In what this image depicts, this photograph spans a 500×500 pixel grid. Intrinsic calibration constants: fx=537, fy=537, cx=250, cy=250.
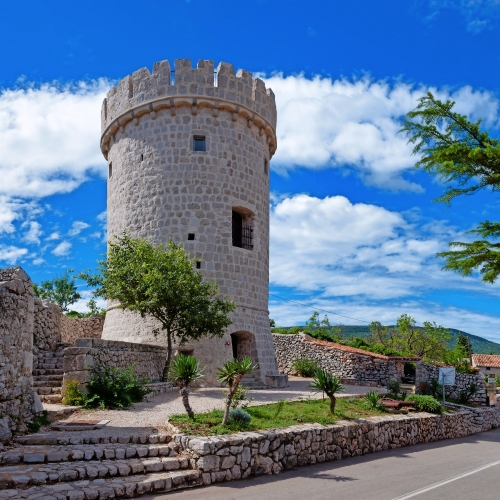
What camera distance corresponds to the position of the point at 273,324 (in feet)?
104

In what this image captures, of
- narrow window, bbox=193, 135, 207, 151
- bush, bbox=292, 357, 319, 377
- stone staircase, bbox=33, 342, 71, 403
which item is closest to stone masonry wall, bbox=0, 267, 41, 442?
stone staircase, bbox=33, 342, 71, 403

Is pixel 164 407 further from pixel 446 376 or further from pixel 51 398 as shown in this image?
pixel 446 376

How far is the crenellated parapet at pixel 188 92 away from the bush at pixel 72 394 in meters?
10.6

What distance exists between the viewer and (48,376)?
13109 millimetres

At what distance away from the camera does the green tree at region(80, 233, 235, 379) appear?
1503 cm

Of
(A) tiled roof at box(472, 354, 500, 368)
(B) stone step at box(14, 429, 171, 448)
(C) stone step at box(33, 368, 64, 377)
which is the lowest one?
(A) tiled roof at box(472, 354, 500, 368)

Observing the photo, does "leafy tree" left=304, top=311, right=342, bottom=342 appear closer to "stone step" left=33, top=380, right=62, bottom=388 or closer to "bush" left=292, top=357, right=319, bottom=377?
"bush" left=292, top=357, right=319, bottom=377

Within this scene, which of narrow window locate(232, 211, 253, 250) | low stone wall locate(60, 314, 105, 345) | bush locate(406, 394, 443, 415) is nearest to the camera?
bush locate(406, 394, 443, 415)

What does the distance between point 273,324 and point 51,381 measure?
19729mm

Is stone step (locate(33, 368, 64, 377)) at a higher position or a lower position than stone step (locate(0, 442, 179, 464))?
higher

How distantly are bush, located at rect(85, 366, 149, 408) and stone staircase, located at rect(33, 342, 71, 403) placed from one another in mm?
809

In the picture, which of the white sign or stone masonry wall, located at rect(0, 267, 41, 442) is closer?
stone masonry wall, located at rect(0, 267, 41, 442)

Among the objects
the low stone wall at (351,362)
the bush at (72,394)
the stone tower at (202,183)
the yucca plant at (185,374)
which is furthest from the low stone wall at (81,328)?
the yucca plant at (185,374)

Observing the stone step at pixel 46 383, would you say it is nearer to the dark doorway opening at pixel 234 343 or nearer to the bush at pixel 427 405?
the dark doorway opening at pixel 234 343
